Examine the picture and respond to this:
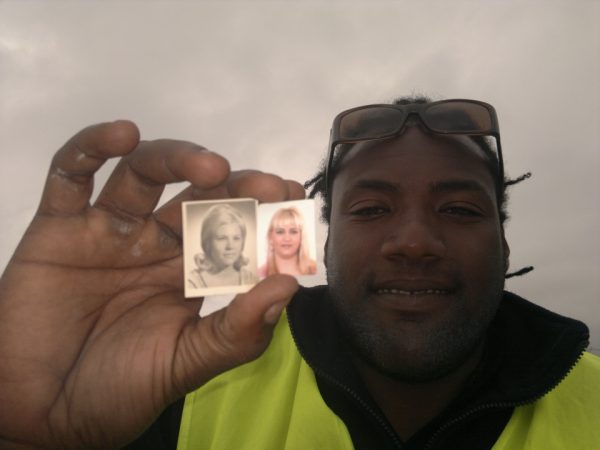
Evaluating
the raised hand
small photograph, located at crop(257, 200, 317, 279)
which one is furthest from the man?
small photograph, located at crop(257, 200, 317, 279)

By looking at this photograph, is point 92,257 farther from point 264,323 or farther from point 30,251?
point 264,323

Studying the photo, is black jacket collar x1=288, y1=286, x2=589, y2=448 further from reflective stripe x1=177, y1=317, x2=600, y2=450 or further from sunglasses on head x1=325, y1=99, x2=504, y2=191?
sunglasses on head x1=325, y1=99, x2=504, y2=191

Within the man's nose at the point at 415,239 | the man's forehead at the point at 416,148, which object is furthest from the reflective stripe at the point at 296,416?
the man's forehead at the point at 416,148

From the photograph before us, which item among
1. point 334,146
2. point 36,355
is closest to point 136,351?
point 36,355

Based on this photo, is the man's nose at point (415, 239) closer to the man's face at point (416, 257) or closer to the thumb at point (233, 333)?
the man's face at point (416, 257)

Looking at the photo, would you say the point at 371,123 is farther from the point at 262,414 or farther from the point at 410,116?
the point at 262,414
